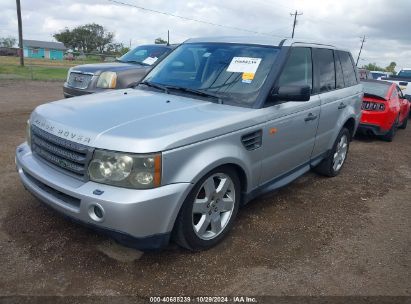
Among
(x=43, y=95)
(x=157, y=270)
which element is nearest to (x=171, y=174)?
(x=157, y=270)

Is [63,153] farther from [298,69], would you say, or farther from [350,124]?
[350,124]

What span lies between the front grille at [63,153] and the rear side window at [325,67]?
10.2ft

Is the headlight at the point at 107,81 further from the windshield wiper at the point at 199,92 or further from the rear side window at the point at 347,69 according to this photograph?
the rear side window at the point at 347,69

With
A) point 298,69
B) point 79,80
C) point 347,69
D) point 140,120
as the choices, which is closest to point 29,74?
point 79,80

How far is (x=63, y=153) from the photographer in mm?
2838

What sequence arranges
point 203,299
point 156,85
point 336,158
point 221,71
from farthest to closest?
point 336,158 < point 156,85 < point 221,71 < point 203,299

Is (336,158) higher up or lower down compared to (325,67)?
lower down

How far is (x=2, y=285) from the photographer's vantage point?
107 inches

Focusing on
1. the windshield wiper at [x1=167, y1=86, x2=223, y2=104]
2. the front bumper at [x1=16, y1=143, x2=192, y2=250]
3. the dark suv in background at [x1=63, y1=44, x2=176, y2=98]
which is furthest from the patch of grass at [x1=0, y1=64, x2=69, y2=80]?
the front bumper at [x1=16, y1=143, x2=192, y2=250]

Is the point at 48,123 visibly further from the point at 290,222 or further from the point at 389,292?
the point at 389,292

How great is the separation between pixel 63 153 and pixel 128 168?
23.8 inches

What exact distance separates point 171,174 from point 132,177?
0.91 feet

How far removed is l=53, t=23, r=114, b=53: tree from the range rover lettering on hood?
8926cm

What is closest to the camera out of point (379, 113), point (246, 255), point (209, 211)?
point (209, 211)
